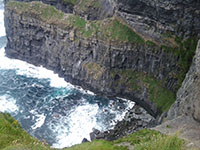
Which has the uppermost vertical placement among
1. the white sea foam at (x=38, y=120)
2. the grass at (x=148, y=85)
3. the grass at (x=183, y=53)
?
the grass at (x=183, y=53)

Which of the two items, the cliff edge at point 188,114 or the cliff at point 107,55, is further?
the cliff at point 107,55

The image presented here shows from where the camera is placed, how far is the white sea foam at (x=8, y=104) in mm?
55250

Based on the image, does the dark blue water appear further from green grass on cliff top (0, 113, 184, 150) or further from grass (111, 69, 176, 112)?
green grass on cliff top (0, 113, 184, 150)

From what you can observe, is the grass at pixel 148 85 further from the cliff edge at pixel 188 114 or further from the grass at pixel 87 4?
the grass at pixel 87 4

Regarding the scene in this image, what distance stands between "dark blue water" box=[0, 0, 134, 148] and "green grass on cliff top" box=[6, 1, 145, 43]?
13.2 m

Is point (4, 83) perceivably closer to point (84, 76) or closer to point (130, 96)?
point (84, 76)

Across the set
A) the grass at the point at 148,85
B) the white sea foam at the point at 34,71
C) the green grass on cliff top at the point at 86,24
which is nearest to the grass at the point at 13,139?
the grass at the point at 148,85

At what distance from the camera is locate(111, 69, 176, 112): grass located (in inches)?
2110

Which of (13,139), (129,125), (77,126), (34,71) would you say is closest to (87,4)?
(34,71)

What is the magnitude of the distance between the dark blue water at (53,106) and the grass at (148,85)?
14.1 feet

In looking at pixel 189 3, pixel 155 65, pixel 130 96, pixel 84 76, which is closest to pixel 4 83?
pixel 84 76

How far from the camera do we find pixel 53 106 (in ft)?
187

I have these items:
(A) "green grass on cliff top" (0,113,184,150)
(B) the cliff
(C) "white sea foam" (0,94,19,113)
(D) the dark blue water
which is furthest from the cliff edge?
(C) "white sea foam" (0,94,19,113)

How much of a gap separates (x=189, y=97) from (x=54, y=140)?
2511 cm
